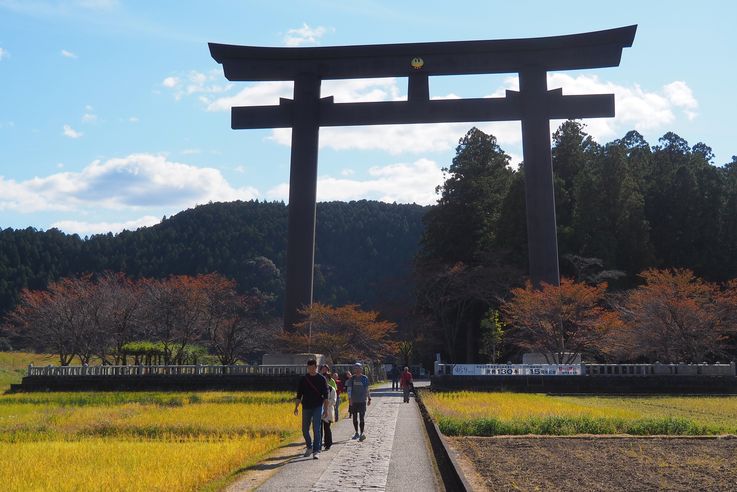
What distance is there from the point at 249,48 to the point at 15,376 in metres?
33.6

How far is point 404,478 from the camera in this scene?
10172 mm

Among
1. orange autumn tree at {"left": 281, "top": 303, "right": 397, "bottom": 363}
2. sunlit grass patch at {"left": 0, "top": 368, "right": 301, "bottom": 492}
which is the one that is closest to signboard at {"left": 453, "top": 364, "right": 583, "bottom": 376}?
orange autumn tree at {"left": 281, "top": 303, "right": 397, "bottom": 363}

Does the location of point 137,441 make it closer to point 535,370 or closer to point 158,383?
point 158,383

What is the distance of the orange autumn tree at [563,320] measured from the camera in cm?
3566

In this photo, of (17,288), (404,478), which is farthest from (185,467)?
(17,288)

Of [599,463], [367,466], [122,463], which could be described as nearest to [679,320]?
[599,463]

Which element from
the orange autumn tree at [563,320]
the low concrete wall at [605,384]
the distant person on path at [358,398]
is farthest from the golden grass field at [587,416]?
the orange autumn tree at [563,320]

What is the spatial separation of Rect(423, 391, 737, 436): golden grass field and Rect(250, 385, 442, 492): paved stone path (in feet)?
5.46

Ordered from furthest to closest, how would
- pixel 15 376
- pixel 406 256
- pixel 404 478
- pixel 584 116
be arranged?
pixel 406 256
pixel 15 376
pixel 584 116
pixel 404 478

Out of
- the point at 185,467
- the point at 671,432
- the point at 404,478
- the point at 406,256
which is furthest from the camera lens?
the point at 406,256

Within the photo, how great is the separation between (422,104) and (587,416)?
2006 centimetres

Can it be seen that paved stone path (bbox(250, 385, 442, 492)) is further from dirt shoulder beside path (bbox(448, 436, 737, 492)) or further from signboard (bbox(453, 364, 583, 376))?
signboard (bbox(453, 364, 583, 376))

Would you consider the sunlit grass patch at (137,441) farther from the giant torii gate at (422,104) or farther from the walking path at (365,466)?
the giant torii gate at (422,104)

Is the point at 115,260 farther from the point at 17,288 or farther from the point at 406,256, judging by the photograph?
the point at 406,256
